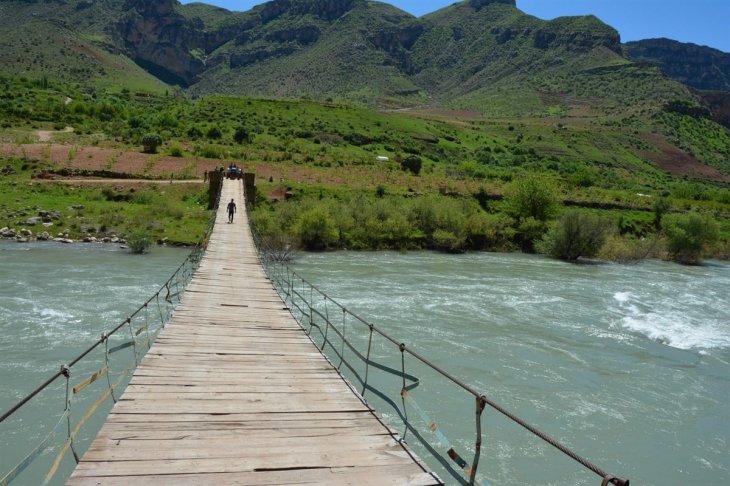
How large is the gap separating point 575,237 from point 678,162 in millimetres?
75783

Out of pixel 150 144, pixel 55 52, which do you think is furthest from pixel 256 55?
pixel 150 144

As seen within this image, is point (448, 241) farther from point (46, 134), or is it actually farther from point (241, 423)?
point (46, 134)

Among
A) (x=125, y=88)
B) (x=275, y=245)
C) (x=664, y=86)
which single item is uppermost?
(x=664, y=86)

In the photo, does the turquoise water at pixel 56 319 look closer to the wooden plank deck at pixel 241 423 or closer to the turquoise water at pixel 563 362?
the wooden plank deck at pixel 241 423

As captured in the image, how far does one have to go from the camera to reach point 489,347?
13.4 meters

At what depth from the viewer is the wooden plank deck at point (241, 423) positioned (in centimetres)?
379

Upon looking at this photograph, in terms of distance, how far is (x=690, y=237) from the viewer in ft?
110

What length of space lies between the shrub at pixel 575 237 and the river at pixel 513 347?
6.74 m

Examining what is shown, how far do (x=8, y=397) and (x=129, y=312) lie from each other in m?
5.50

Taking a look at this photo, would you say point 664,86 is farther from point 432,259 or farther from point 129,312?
point 129,312

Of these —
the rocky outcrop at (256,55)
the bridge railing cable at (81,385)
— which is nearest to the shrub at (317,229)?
the bridge railing cable at (81,385)

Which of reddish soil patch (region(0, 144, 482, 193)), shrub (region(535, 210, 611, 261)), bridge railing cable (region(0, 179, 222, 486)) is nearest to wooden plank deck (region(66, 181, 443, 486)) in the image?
bridge railing cable (region(0, 179, 222, 486))

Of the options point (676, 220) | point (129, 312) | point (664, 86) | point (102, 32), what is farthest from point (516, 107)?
point (102, 32)

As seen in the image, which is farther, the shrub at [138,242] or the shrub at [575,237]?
the shrub at [575,237]
